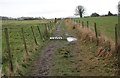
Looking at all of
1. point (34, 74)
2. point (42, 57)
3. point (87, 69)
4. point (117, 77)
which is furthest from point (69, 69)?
point (42, 57)

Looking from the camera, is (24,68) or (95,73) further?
(24,68)

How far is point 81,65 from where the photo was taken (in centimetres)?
1212

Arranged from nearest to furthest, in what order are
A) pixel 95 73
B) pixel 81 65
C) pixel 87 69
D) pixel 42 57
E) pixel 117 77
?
1. pixel 117 77
2. pixel 95 73
3. pixel 87 69
4. pixel 81 65
5. pixel 42 57

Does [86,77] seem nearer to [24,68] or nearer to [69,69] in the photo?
[69,69]

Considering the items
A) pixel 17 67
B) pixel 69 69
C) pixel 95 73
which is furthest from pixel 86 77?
pixel 17 67

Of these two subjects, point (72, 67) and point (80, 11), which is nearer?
point (72, 67)

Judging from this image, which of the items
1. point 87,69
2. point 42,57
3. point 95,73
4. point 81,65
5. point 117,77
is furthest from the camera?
point 42,57

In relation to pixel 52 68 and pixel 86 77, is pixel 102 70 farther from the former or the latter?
pixel 52 68

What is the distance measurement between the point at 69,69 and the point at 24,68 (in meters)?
1.86

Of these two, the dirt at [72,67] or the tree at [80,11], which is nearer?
the dirt at [72,67]

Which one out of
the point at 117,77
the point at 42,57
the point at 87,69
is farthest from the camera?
the point at 42,57

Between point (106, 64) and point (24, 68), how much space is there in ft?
11.1

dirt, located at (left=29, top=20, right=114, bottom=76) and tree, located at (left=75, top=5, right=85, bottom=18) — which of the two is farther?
tree, located at (left=75, top=5, right=85, bottom=18)

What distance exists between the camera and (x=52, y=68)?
1168 centimetres
